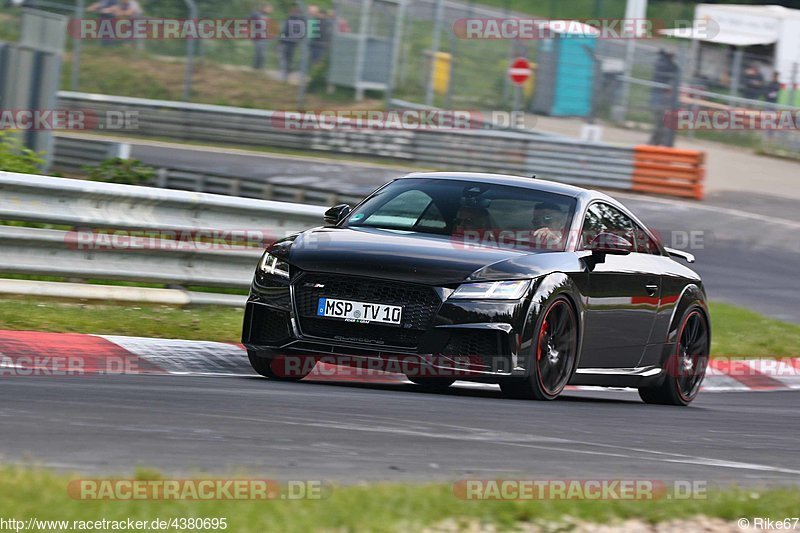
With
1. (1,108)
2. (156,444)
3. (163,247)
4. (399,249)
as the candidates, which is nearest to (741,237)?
(1,108)

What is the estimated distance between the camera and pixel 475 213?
8.88m

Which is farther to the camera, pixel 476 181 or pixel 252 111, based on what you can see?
pixel 252 111

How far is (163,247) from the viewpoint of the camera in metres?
11.0

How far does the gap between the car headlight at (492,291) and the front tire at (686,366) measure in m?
2.48

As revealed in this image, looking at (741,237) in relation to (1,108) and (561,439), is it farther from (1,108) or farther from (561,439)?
(561,439)

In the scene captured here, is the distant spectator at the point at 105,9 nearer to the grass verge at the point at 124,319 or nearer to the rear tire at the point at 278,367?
the grass verge at the point at 124,319

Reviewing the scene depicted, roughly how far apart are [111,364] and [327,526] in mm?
4488

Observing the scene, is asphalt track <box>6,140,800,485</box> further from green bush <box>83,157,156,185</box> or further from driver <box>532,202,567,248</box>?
green bush <box>83,157,156,185</box>

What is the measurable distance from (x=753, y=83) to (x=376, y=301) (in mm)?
28059

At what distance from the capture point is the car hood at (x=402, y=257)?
7.92 meters

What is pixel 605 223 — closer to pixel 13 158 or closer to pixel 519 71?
pixel 13 158

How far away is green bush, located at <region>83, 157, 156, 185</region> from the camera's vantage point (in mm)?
15578

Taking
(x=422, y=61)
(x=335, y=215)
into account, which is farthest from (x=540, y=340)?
(x=422, y=61)

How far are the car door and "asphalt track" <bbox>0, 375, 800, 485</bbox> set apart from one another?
63cm
